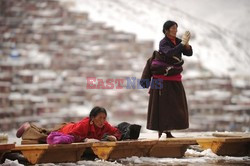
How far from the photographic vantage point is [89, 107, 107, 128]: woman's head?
9.18 ft

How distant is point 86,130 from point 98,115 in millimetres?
134

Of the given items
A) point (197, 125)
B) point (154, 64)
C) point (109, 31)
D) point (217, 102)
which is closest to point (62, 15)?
point (109, 31)

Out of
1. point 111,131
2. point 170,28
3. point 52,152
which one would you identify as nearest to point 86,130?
point 111,131

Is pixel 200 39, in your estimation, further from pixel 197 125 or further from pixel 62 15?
pixel 197 125

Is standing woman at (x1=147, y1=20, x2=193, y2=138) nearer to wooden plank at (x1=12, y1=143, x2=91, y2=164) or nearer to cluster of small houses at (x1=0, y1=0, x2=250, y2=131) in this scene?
wooden plank at (x1=12, y1=143, x2=91, y2=164)

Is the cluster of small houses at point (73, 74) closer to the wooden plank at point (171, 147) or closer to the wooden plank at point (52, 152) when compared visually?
the wooden plank at point (171, 147)

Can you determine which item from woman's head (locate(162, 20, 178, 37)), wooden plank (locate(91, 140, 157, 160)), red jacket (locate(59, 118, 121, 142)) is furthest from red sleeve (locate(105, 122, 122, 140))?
woman's head (locate(162, 20, 178, 37))

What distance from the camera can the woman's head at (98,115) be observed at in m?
2.80

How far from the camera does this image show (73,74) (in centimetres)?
5584

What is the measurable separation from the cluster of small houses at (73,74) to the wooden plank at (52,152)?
3636 centimetres

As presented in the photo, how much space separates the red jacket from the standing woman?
10.7 inches

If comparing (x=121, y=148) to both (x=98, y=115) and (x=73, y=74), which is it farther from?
(x=73, y=74)

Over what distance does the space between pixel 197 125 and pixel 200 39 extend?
968 inches

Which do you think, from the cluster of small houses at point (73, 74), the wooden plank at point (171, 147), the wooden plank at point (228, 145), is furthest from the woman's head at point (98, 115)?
the cluster of small houses at point (73, 74)
